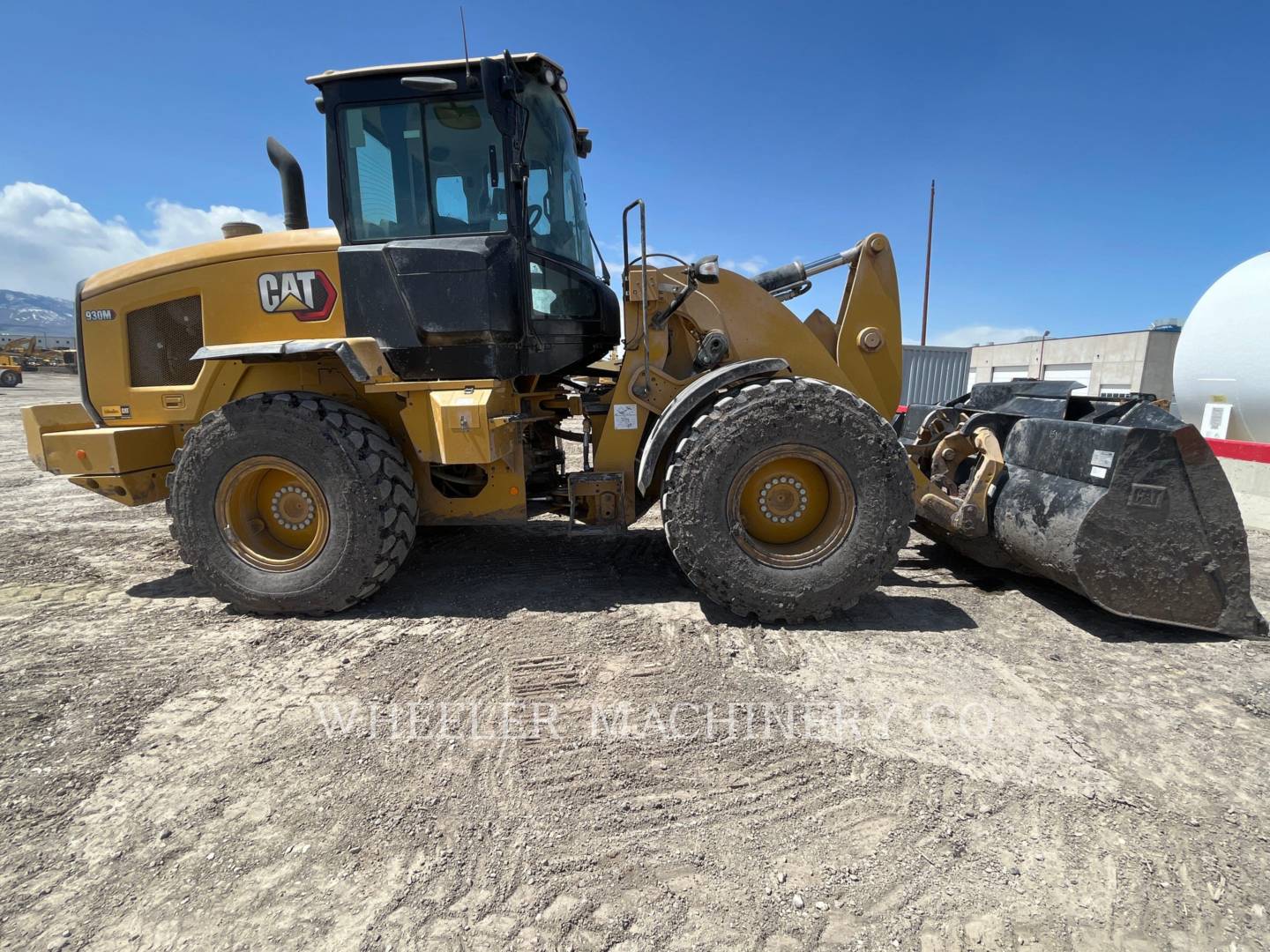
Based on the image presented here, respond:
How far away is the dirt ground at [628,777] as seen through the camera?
169 cm

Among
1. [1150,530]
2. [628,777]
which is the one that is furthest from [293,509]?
[1150,530]

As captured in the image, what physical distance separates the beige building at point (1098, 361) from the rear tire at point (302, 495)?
67.5 feet

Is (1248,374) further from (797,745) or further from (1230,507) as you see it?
(797,745)

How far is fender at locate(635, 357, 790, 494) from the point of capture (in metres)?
3.39

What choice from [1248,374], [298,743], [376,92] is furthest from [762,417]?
[1248,374]

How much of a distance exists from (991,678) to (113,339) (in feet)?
17.4

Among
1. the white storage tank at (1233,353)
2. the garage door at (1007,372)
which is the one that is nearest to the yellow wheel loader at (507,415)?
the white storage tank at (1233,353)

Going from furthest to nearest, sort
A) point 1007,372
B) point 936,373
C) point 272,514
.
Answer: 1. point 1007,372
2. point 936,373
3. point 272,514

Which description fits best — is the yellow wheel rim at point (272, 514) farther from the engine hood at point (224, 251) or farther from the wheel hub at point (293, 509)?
the engine hood at point (224, 251)

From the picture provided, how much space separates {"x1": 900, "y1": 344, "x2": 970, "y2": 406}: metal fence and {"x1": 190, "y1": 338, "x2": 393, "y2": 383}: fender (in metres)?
15.7

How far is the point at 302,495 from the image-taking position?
12.1 feet

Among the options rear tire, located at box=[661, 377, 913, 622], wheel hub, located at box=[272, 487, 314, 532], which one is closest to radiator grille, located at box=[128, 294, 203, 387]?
wheel hub, located at box=[272, 487, 314, 532]

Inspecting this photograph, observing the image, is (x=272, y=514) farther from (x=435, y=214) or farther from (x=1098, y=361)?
(x=1098, y=361)

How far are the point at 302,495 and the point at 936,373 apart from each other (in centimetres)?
1677
